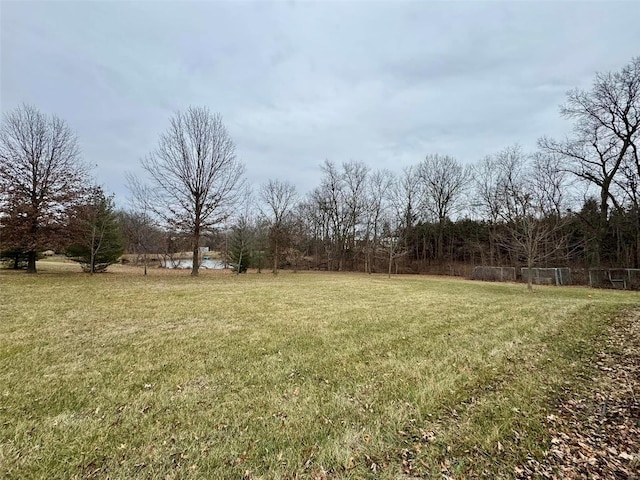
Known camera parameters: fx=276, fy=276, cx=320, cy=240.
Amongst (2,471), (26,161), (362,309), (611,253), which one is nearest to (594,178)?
(611,253)

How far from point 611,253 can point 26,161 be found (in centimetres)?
4055

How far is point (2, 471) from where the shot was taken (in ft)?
6.38

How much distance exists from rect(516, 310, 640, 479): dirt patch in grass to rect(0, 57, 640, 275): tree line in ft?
41.0

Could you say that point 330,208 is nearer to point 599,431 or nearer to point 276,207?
point 276,207

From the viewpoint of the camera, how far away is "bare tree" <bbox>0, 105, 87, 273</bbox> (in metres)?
13.2

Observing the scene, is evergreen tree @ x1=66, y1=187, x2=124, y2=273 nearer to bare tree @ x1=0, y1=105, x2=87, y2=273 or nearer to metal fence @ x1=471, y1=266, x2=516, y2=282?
bare tree @ x1=0, y1=105, x2=87, y2=273

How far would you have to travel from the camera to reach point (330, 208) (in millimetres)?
35062

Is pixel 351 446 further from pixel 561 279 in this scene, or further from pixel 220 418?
pixel 561 279

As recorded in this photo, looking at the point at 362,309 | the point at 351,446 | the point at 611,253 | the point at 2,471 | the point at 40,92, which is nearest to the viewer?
the point at 2,471

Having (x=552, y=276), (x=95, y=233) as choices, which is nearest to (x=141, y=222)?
(x=95, y=233)

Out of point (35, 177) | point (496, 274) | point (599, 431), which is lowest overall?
point (599, 431)

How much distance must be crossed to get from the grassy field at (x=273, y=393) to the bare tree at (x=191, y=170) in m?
11.2

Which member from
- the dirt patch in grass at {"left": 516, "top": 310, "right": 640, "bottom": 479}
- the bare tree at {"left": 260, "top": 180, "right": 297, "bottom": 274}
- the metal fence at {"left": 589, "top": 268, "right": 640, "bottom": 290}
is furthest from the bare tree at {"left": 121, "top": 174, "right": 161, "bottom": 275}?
the metal fence at {"left": 589, "top": 268, "right": 640, "bottom": 290}

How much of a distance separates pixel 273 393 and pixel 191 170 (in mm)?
17254
